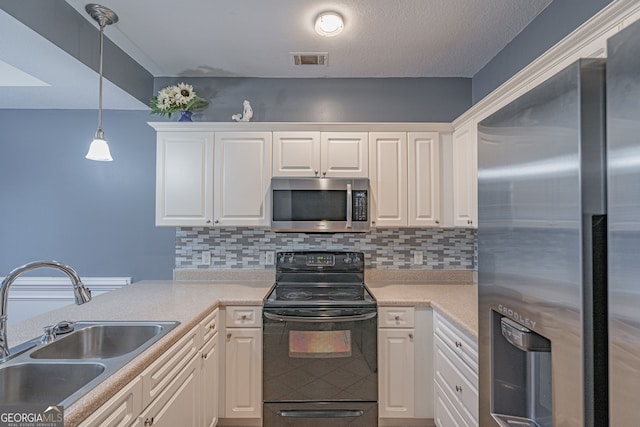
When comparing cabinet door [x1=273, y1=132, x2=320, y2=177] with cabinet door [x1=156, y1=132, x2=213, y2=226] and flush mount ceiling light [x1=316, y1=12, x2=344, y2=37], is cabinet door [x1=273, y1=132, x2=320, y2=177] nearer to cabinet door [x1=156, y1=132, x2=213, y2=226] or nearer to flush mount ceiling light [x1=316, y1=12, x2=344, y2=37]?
cabinet door [x1=156, y1=132, x2=213, y2=226]

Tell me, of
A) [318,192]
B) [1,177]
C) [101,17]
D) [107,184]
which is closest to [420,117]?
[318,192]

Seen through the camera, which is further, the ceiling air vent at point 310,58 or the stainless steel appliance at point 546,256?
the ceiling air vent at point 310,58

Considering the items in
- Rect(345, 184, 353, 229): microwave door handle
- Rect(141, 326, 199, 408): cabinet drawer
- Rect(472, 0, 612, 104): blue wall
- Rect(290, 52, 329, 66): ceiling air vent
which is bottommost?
Rect(141, 326, 199, 408): cabinet drawer

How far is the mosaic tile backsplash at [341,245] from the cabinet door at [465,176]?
378 millimetres

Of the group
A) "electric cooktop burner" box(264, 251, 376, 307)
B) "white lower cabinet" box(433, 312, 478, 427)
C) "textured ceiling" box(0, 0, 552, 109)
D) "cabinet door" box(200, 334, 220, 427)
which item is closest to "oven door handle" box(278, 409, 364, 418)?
"cabinet door" box(200, 334, 220, 427)

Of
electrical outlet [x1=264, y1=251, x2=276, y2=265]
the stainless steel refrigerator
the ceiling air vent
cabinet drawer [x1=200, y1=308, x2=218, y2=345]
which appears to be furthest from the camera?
electrical outlet [x1=264, y1=251, x2=276, y2=265]

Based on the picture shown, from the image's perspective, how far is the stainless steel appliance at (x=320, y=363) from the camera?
2139 millimetres

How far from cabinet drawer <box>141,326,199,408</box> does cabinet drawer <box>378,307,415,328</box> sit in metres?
1.13

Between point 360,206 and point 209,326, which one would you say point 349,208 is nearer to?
point 360,206

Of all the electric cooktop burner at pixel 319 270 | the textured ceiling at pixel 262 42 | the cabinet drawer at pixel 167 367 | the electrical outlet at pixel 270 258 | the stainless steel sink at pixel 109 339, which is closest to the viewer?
the cabinet drawer at pixel 167 367

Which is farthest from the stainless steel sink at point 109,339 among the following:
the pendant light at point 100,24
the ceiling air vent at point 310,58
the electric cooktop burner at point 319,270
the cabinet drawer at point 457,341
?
the ceiling air vent at point 310,58

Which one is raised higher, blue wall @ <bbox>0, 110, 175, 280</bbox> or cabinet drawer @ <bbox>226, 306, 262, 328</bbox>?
blue wall @ <bbox>0, 110, 175, 280</bbox>

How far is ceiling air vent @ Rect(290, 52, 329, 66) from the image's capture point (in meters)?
2.43

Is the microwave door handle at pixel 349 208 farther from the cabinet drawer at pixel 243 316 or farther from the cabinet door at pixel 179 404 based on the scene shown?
the cabinet door at pixel 179 404
